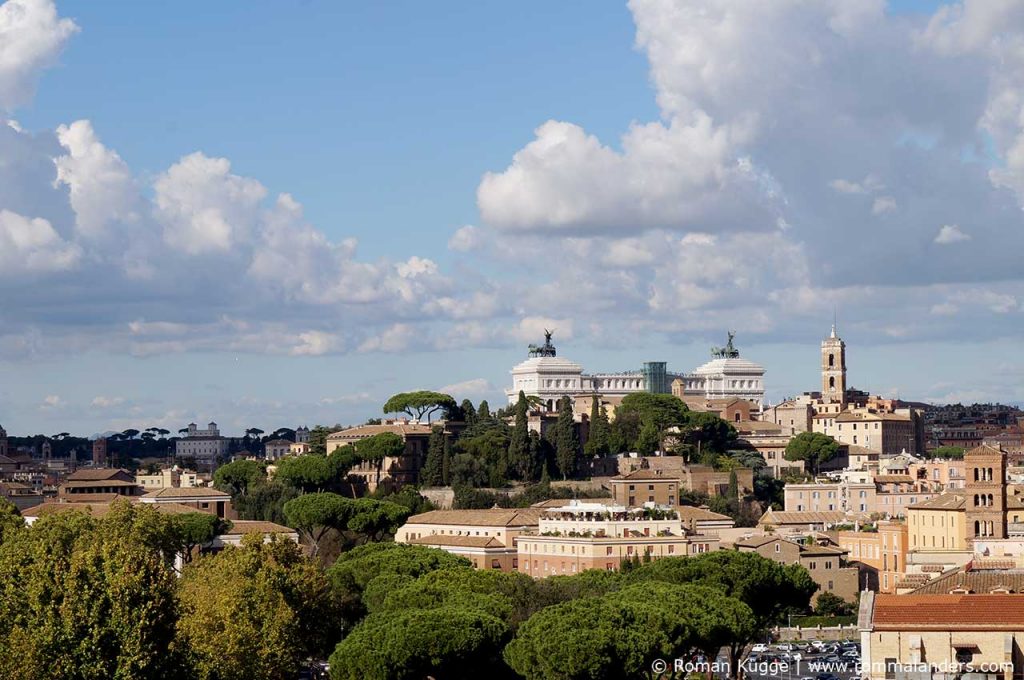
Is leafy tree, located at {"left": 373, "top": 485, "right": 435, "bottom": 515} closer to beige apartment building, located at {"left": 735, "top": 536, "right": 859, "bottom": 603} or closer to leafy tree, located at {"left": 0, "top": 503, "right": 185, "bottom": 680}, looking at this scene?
beige apartment building, located at {"left": 735, "top": 536, "right": 859, "bottom": 603}

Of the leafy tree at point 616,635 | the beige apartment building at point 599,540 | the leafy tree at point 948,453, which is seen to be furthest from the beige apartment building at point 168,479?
the leafy tree at point 616,635

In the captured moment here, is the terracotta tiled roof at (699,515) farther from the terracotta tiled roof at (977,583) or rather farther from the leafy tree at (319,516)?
the terracotta tiled roof at (977,583)

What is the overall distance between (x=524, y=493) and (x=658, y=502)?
749 centimetres

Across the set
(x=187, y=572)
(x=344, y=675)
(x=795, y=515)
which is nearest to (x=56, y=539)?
(x=187, y=572)

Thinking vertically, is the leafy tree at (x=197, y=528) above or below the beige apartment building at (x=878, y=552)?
above

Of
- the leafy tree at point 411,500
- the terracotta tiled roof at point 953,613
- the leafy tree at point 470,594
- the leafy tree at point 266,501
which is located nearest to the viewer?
the terracotta tiled roof at point 953,613

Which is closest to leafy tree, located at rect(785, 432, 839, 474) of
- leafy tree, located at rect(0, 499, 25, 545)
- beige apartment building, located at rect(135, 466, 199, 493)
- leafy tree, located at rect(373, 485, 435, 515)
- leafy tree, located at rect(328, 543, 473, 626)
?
leafy tree, located at rect(373, 485, 435, 515)

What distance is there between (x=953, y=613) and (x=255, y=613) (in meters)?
19.5

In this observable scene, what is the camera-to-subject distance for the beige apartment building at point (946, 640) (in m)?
44.5

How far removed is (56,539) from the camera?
71375 mm

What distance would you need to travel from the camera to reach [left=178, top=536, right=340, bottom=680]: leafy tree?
52.1 meters

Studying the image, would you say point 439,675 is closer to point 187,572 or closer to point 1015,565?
point 187,572

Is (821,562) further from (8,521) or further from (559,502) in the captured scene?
(8,521)

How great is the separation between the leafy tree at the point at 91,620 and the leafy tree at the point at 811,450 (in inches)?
3609
